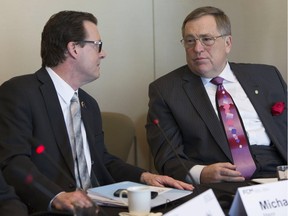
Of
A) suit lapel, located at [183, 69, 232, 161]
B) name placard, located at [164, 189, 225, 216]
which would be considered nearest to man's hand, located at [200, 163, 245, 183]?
suit lapel, located at [183, 69, 232, 161]

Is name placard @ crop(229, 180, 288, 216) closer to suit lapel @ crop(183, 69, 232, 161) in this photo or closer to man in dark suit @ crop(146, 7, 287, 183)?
man in dark suit @ crop(146, 7, 287, 183)

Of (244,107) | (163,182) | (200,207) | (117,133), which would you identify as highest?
(200,207)

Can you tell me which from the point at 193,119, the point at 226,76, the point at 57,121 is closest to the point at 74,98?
the point at 57,121

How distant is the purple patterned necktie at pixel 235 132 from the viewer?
2.45 m

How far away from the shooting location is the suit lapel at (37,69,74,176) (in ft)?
7.04

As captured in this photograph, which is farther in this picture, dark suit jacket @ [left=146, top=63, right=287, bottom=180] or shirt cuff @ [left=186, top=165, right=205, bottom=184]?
dark suit jacket @ [left=146, top=63, right=287, bottom=180]

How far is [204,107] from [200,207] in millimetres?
1313

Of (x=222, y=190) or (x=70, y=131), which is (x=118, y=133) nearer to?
(x=70, y=131)

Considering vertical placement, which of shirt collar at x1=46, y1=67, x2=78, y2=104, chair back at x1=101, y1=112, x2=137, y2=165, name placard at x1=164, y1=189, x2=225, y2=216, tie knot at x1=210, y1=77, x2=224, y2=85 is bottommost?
chair back at x1=101, y1=112, x2=137, y2=165

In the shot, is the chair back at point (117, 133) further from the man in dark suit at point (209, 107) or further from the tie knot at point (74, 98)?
the tie knot at point (74, 98)

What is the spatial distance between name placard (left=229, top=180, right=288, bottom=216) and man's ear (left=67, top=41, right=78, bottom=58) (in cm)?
129

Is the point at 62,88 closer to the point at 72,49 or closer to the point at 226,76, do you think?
the point at 72,49

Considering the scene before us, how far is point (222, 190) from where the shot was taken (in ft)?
5.77

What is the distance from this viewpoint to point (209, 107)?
2531mm
